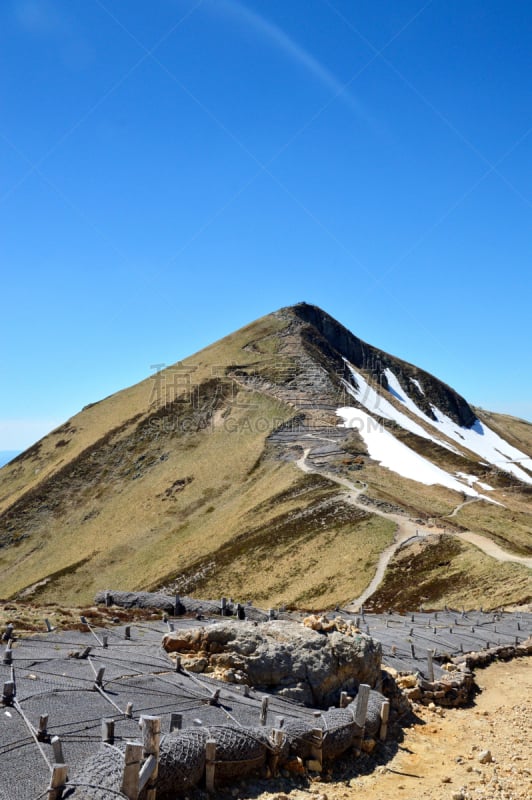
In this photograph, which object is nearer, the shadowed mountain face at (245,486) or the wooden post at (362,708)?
the wooden post at (362,708)

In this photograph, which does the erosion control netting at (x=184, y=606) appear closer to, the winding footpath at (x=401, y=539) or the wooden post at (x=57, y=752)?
the wooden post at (x=57, y=752)

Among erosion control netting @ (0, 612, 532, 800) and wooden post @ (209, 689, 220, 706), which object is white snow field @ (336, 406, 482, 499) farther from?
wooden post @ (209, 689, 220, 706)

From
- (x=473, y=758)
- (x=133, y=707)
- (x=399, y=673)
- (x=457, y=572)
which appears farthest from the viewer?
(x=457, y=572)

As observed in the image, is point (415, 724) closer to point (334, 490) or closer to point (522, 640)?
point (522, 640)

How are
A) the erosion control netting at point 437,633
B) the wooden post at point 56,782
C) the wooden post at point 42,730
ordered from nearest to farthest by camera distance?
1. the wooden post at point 56,782
2. the wooden post at point 42,730
3. the erosion control netting at point 437,633

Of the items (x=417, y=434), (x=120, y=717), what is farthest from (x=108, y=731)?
(x=417, y=434)

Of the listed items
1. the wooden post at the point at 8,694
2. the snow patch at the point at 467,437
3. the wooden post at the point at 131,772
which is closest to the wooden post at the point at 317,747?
the wooden post at the point at 131,772

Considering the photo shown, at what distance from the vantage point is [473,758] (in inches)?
593

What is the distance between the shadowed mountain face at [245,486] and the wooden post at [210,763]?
36.8 m

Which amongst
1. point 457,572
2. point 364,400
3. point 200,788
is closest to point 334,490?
point 457,572

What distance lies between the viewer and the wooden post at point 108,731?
1103cm

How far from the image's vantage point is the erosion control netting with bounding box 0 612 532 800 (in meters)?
9.81

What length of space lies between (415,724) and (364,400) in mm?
130143

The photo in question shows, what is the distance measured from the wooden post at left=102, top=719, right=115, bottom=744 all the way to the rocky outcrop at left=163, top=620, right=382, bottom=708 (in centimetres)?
561
